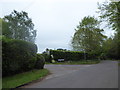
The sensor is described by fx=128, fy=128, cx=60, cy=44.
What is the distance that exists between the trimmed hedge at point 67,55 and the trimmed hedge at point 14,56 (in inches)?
594

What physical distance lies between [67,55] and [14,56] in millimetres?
20279

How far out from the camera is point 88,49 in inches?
1089

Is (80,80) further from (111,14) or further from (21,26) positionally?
(21,26)

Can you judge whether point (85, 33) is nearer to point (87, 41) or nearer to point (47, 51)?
point (87, 41)

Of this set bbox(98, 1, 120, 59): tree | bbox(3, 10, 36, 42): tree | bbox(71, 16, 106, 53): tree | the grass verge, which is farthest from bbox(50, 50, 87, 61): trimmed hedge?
Result: the grass verge

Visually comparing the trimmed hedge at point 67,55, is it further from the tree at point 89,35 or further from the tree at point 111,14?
the tree at point 111,14

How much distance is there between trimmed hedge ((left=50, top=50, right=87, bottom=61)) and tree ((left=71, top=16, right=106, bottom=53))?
2.31 m

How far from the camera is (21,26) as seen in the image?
36406 millimetres

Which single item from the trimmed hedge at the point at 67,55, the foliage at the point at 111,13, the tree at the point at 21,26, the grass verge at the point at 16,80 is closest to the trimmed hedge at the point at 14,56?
the grass verge at the point at 16,80

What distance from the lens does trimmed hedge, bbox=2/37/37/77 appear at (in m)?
7.61

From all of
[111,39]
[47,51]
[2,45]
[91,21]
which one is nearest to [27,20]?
[47,51]

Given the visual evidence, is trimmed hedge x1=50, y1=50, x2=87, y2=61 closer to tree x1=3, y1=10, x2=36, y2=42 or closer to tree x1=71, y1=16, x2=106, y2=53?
tree x1=71, y1=16, x2=106, y2=53

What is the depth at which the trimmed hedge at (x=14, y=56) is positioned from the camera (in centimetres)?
761

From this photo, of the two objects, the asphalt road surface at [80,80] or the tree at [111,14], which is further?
the tree at [111,14]
